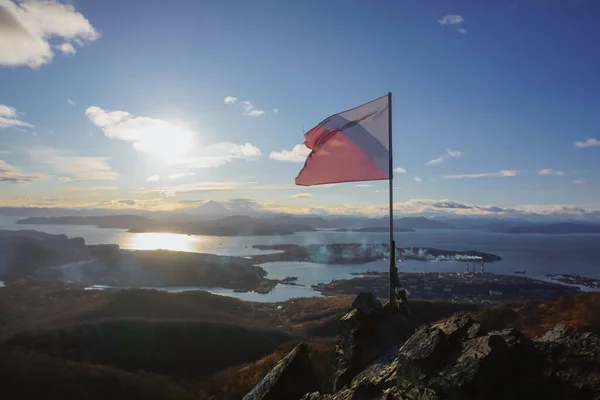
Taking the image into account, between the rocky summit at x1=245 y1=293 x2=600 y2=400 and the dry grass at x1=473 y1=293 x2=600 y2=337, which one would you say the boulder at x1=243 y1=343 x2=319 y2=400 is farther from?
the dry grass at x1=473 y1=293 x2=600 y2=337

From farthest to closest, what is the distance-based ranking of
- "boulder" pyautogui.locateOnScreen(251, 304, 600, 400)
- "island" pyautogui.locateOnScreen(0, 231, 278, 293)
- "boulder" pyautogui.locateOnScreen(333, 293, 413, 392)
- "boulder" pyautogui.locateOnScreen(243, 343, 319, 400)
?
"island" pyautogui.locateOnScreen(0, 231, 278, 293) < "boulder" pyautogui.locateOnScreen(243, 343, 319, 400) < "boulder" pyautogui.locateOnScreen(333, 293, 413, 392) < "boulder" pyautogui.locateOnScreen(251, 304, 600, 400)

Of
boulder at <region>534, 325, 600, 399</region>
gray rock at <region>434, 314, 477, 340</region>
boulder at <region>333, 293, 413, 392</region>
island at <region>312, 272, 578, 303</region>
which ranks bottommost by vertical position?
island at <region>312, 272, 578, 303</region>

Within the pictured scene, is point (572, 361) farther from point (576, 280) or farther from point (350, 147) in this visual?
point (576, 280)

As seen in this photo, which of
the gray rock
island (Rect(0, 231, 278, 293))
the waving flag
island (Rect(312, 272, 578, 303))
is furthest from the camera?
island (Rect(0, 231, 278, 293))

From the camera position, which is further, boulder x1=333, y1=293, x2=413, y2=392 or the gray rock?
boulder x1=333, y1=293, x2=413, y2=392

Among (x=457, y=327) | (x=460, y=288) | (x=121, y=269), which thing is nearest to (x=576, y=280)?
(x=460, y=288)

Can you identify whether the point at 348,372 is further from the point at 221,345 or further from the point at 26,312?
the point at 26,312

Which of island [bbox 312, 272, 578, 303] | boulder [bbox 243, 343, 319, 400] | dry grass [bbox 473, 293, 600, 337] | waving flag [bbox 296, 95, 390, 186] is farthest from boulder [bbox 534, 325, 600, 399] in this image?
island [bbox 312, 272, 578, 303]
